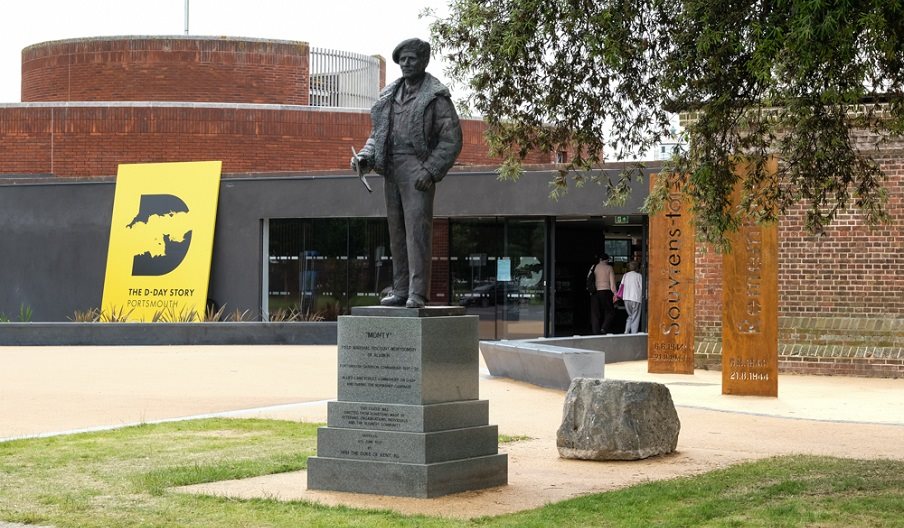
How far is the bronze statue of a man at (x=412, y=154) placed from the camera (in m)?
10.1

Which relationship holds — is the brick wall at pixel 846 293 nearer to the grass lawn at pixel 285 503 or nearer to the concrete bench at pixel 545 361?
the concrete bench at pixel 545 361

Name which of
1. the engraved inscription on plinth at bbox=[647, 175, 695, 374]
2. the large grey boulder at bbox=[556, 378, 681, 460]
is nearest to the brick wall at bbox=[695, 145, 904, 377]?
the engraved inscription on plinth at bbox=[647, 175, 695, 374]

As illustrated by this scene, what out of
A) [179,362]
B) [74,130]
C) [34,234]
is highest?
[74,130]

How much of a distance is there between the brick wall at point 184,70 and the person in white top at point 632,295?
1762 centimetres

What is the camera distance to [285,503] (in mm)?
9086

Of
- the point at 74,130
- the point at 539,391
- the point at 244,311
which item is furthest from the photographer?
the point at 74,130

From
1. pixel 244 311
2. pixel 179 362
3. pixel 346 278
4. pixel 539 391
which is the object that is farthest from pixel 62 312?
pixel 539 391

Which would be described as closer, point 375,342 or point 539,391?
point 375,342

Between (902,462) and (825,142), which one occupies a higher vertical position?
(825,142)

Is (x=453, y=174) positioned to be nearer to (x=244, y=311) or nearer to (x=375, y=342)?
(x=244, y=311)

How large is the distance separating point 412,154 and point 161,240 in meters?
22.2

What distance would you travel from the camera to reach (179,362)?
22.8 m

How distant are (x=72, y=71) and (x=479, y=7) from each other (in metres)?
32.6

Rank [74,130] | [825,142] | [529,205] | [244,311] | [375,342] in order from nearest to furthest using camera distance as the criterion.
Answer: [375,342]
[825,142]
[529,205]
[244,311]
[74,130]
